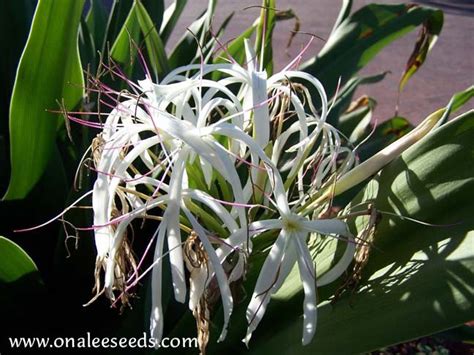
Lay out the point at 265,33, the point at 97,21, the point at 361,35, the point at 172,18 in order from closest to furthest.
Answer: the point at 265,33
the point at 361,35
the point at 172,18
the point at 97,21

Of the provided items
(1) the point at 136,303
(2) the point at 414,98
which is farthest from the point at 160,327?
(2) the point at 414,98

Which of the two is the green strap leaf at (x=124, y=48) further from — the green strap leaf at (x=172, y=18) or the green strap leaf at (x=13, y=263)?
the green strap leaf at (x=13, y=263)

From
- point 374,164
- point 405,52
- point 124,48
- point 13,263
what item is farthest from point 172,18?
point 405,52

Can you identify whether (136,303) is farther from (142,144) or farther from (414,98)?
(414,98)

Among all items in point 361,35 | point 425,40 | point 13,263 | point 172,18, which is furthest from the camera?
point 172,18

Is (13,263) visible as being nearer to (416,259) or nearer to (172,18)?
(416,259)

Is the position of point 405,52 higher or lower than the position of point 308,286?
higher
